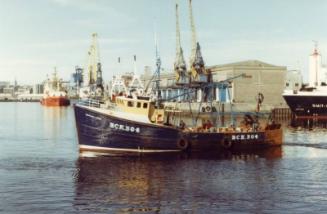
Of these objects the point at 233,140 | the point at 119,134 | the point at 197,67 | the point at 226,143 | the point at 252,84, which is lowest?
the point at 226,143

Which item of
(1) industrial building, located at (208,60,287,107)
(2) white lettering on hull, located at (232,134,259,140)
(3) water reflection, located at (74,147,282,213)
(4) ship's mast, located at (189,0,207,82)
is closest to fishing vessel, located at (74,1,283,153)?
(2) white lettering on hull, located at (232,134,259,140)

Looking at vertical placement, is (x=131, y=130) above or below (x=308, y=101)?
below

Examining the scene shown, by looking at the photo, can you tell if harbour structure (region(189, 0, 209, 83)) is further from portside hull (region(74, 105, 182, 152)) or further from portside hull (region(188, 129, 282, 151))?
portside hull (region(74, 105, 182, 152))

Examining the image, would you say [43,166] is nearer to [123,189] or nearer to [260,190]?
[123,189]

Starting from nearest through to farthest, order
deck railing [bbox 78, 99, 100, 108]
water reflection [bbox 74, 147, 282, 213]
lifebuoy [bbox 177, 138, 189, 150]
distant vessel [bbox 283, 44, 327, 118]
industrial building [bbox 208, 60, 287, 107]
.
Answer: water reflection [bbox 74, 147, 282, 213] → deck railing [bbox 78, 99, 100, 108] → lifebuoy [bbox 177, 138, 189, 150] → distant vessel [bbox 283, 44, 327, 118] → industrial building [bbox 208, 60, 287, 107]

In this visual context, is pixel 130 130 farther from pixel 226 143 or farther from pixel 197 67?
pixel 197 67

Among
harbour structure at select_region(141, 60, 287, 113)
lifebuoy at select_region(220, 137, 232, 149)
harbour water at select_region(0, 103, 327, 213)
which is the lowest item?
harbour water at select_region(0, 103, 327, 213)

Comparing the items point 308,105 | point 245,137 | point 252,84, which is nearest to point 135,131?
point 245,137

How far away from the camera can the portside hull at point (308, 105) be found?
125m

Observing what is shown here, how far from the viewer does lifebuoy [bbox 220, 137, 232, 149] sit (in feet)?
180

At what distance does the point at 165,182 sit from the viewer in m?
37.1

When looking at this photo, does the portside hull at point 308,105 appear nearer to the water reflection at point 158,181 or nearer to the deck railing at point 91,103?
the water reflection at point 158,181

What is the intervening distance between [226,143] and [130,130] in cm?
1125

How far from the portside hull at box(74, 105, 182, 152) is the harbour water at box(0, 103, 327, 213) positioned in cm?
163
